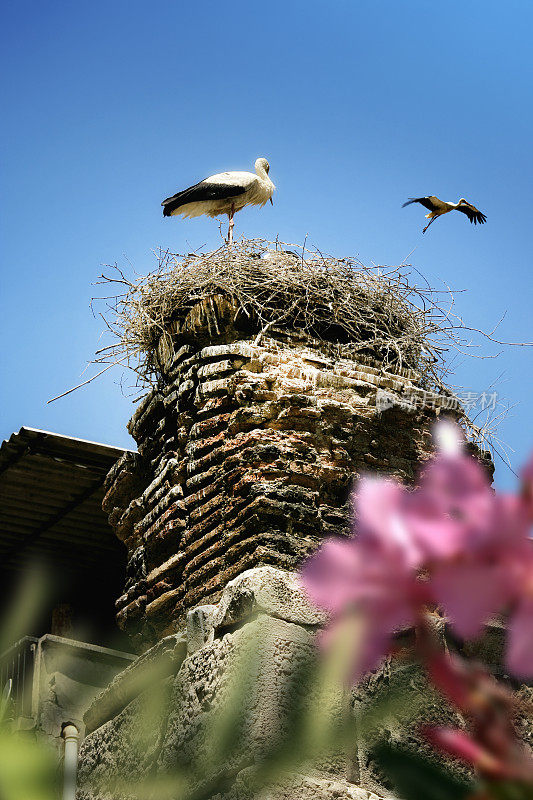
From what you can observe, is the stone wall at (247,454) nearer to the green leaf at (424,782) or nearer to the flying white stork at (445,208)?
the flying white stork at (445,208)

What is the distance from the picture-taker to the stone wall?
11.6ft

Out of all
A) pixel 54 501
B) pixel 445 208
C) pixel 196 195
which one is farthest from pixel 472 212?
pixel 54 501

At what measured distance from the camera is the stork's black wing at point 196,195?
25.0 feet

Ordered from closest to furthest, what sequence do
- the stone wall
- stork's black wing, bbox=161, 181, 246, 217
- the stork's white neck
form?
the stone wall
stork's black wing, bbox=161, 181, 246, 217
the stork's white neck

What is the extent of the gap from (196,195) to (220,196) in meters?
0.29

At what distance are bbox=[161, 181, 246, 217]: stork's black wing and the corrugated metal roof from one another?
8.32ft

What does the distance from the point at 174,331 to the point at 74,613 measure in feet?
14.9

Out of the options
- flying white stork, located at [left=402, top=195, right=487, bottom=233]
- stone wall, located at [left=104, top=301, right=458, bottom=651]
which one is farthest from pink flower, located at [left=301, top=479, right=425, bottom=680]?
flying white stork, located at [left=402, top=195, right=487, bottom=233]

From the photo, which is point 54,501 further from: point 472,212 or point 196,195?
point 472,212

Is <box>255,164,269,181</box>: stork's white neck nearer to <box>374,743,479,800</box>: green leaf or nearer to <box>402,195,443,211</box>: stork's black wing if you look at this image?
<box>402,195,443,211</box>: stork's black wing

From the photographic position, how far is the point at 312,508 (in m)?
3.55

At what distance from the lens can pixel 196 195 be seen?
764cm

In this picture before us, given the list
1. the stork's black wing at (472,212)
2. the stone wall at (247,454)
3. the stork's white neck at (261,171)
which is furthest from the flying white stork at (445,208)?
the stork's white neck at (261,171)

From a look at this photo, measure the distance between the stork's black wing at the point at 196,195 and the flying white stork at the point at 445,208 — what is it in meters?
2.63
